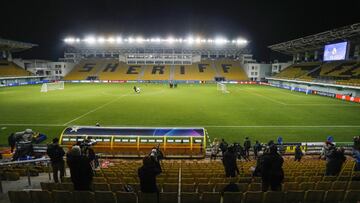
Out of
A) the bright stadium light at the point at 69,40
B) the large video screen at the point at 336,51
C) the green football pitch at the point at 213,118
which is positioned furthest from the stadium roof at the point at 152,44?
the green football pitch at the point at 213,118

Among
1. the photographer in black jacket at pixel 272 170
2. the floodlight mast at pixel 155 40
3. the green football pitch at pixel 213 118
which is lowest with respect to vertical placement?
the green football pitch at pixel 213 118

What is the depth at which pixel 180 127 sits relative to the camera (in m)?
19.5

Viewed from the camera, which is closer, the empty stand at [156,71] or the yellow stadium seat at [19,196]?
the yellow stadium seat at [19,196]

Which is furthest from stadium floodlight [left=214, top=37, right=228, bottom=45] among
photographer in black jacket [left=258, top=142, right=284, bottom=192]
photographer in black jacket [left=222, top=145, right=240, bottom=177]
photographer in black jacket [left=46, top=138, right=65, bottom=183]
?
photographer in black jacket [left=258, top=142, right=284, bottom=192]

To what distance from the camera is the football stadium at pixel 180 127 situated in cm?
570

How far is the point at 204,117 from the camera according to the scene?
25828 millimetres

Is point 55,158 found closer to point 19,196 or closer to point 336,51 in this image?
point 19,196

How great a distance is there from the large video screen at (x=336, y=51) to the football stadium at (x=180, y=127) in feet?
0.70

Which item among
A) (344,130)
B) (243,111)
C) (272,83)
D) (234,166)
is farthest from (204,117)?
(272,83)

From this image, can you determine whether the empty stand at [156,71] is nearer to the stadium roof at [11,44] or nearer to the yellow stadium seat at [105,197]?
the stadium roof at [11,44]

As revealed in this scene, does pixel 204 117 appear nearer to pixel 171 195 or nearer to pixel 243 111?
pixel 243 111

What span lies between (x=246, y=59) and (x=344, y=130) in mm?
72170

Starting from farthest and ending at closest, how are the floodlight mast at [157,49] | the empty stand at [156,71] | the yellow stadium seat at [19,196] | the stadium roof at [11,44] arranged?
1. the floodlight mast at [157,49]
2. the empty stand at [156,71]
3. the stadium roof at [11,44]
4. the yellow stadium seat at [19,196]

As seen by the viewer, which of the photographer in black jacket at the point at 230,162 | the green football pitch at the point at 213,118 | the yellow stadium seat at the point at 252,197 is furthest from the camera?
the green football pitch at the point at 213,118
